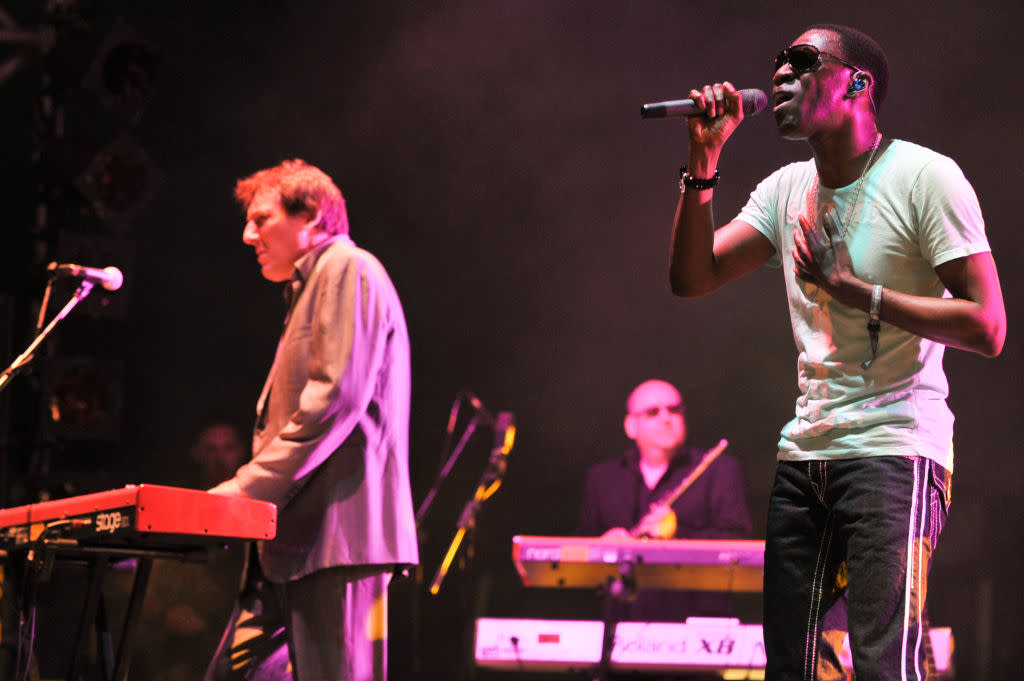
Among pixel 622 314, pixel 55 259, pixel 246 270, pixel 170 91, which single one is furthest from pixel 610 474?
pixel 170 91

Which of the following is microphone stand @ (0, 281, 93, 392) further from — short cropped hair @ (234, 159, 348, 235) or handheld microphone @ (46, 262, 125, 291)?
short cropped hair @ (234, 159, 348, 235)

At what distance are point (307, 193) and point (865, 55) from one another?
Result: 1.81 m

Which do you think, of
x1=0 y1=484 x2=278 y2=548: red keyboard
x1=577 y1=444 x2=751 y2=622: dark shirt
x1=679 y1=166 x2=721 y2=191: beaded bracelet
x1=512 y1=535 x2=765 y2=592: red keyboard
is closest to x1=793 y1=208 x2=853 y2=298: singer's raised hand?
x1=679 y1=166 x2=721 y2=191: beaded bracelet

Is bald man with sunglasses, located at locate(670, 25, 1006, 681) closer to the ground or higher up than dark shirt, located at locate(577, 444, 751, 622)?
higher up

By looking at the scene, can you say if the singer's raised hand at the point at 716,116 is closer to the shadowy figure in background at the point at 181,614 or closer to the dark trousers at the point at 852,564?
the dark trousers at the point at 852,564

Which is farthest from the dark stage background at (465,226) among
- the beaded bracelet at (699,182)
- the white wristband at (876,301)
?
the white wristband at (876,301)

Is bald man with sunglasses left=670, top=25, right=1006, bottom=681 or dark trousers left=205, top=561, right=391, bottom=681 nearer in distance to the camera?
bald man with sunglasses left=670, top=25, right=1006, bottom=681

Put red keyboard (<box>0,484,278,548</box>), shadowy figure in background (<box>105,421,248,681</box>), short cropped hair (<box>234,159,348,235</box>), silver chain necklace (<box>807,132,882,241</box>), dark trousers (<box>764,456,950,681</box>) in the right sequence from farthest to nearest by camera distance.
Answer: shadowy figure in background (<box>105,421,248,681</box>), short cropped hair (<box>234,159,348,235</box>), red keyboard (<box>0,484,278,548</box>), silver chain necklace (<box>807,132,882,241</box>), dark trousers (<box>764,456,950,681</box>)

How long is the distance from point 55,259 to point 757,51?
4.11 metres

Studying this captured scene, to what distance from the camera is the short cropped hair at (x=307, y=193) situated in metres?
3.38

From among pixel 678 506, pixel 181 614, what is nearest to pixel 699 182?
pixel 678 506

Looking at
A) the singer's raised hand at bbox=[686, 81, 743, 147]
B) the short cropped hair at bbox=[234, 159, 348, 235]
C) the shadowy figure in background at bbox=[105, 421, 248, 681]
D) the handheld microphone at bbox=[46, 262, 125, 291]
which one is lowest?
the shadowy figure in background at bbox=[105, 421, 248, 681]

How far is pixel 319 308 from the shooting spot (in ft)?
9.93

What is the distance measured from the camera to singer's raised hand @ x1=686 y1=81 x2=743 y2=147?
86.6 inches
